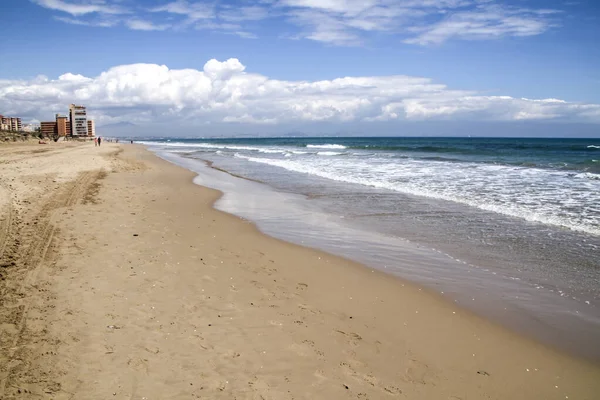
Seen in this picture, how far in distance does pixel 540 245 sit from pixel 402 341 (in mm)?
5201

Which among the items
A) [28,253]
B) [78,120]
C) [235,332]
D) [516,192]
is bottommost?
[235,332]

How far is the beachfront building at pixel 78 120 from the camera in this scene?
141m

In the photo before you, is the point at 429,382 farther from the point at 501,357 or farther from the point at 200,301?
the point at 200,301

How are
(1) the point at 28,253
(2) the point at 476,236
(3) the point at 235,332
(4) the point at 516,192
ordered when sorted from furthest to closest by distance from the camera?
(4) the point at 516,192
(2) the point at 476,236
(1) the point at 28,253
(3) the point at 235,332

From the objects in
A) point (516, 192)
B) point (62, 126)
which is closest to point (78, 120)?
point (62, 126)

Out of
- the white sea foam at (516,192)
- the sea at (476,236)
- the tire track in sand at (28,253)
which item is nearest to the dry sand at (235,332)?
the tire track in sand at (28,253)

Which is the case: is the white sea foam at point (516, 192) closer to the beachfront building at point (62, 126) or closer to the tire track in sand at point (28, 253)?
the tire track in sand at point (28, 253)

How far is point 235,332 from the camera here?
4.44 meters

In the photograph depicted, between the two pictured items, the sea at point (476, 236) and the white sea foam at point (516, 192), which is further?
the white sea foam at point (516, 192)

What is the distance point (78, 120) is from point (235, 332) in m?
163

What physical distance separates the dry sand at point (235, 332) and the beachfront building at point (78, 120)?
154 meters

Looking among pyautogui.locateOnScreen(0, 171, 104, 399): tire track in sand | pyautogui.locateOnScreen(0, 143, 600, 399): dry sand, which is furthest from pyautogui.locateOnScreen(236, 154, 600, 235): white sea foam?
pyautogui.locateOnScreen(0, 171, 104, 399): tire track in sand

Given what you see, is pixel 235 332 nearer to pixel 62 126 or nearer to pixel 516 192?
Answer: pixel 516 192

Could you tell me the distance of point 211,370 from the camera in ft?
12.2
